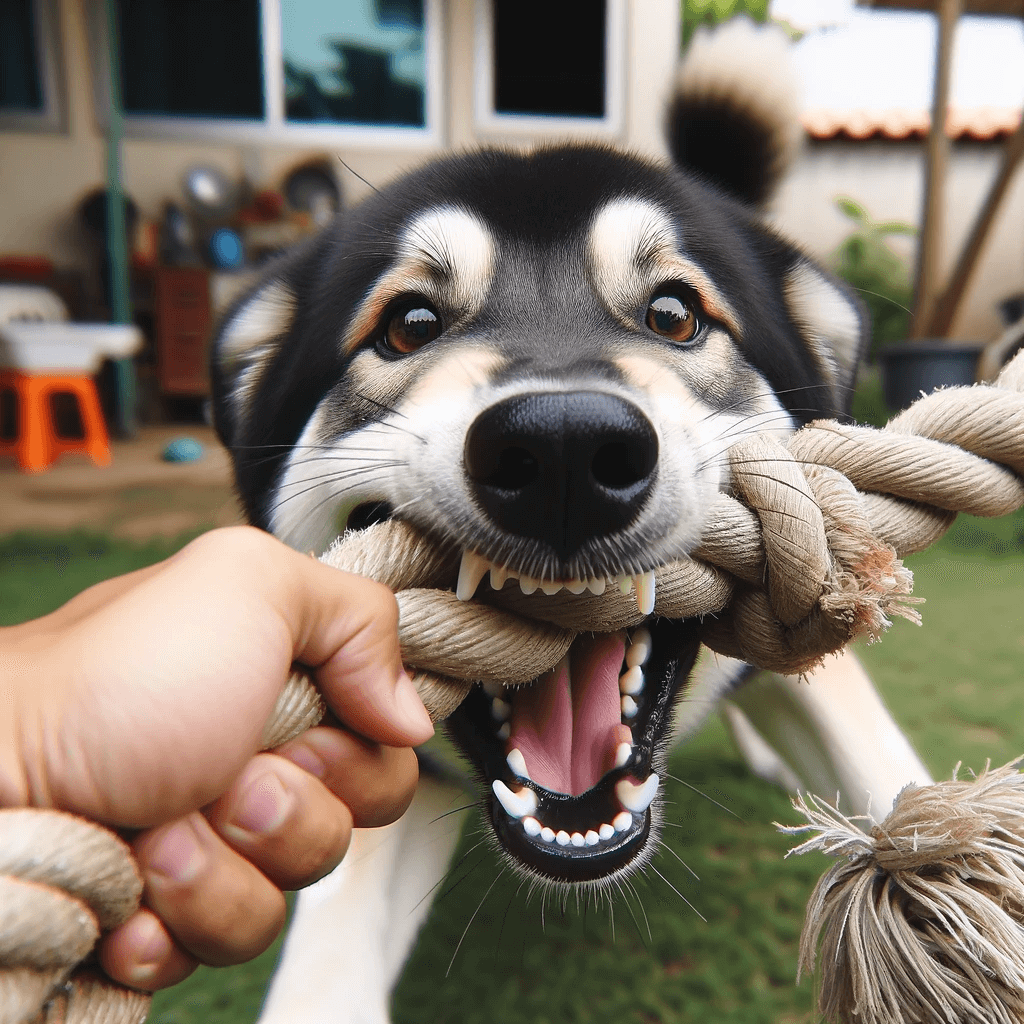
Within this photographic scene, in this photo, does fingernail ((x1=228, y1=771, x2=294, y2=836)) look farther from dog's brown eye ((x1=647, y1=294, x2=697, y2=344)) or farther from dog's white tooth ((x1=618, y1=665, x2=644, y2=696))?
dog's brown eye ((x1=647, y1=294, x2=697, y2=344))

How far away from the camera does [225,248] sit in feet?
22.0

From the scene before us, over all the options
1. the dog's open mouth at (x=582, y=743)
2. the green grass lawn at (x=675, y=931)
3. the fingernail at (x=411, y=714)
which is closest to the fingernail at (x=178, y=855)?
the fingernail at (x=411, y=714)

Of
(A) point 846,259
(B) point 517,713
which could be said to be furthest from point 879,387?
(B) point 517,713

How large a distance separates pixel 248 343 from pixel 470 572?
101 cm

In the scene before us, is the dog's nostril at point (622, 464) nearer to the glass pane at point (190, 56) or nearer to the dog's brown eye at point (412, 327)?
the dog's brown eye at point (412, 327)

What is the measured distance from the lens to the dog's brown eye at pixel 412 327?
4.03 ft

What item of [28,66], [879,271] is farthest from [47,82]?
[879,271]

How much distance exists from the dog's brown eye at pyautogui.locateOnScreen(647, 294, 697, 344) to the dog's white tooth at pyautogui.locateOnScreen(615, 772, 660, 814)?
2.11ft

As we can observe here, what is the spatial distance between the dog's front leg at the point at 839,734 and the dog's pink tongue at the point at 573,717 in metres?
0.52

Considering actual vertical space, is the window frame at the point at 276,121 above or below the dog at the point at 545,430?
above

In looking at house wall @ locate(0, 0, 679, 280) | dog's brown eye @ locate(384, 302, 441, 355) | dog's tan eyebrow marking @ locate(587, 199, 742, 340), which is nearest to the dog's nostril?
dog's tan eyebrow marking @ locate(587, 199, 742, 340)

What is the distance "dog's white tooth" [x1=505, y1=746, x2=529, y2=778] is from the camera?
0.92 meters

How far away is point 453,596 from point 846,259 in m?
7.59

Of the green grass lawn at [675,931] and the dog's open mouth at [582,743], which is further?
the green grass lawn at [675,931]
